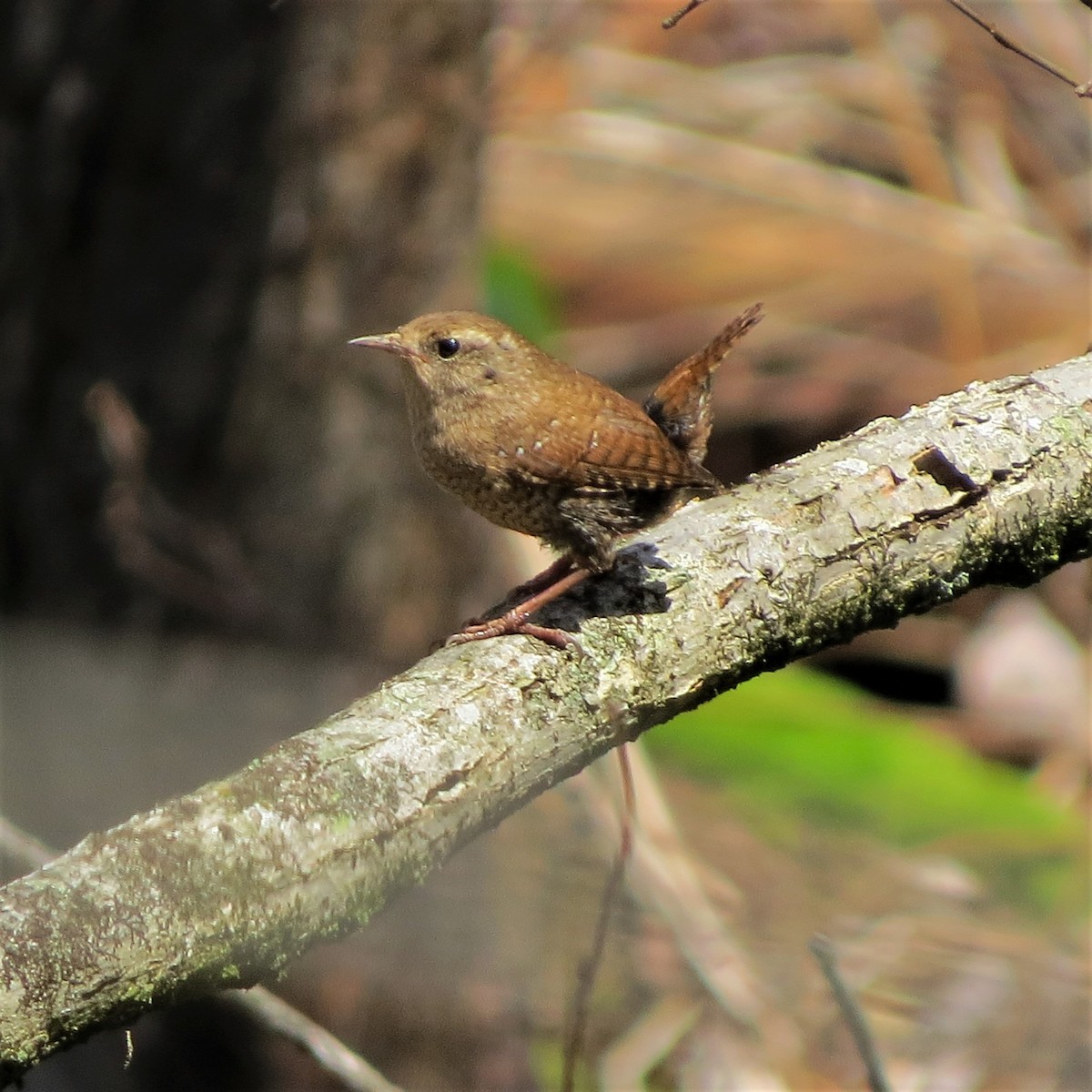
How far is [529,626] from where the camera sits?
2.09 metres

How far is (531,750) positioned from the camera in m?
1.83

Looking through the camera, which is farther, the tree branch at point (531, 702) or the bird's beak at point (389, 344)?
the bird's beak at point (389, 344)

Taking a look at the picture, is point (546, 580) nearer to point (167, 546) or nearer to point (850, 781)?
point (167, 546)

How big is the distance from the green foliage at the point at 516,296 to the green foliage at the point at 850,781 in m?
1.72

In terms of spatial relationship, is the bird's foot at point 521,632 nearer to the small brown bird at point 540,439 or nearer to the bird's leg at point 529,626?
the bird's leg at point 529,626

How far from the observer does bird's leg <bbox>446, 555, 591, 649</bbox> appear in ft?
6.60

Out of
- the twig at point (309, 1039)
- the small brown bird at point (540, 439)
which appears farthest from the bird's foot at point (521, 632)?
the twig at point (309, 1039)

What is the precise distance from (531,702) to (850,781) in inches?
152

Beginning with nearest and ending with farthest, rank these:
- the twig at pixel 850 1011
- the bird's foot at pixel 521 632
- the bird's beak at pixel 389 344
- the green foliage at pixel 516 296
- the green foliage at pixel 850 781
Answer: the bird's foot at pixel 521 632, the twig at pixel 850 1011, the bird's beak at pixel 389 344, the green foliage at pixel 850 781, the green foliage at pixel 516 296

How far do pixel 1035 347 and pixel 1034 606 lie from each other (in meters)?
1.21

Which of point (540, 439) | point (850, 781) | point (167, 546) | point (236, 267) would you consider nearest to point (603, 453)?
point (540, 439)

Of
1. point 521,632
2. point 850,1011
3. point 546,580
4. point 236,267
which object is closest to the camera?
point 521,632

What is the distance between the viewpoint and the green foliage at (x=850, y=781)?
5355 millimetres

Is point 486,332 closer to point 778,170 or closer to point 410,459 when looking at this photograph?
point 410,459
